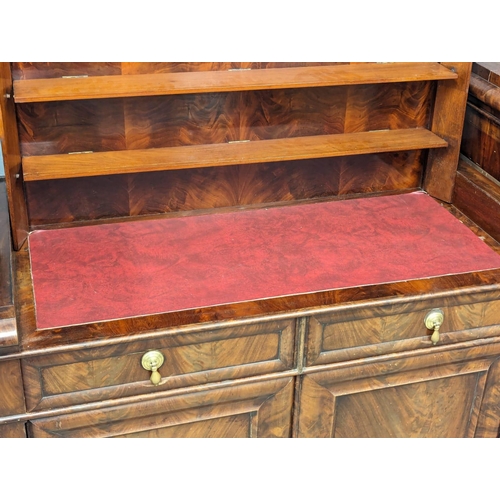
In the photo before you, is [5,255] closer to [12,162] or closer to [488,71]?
[12,162]

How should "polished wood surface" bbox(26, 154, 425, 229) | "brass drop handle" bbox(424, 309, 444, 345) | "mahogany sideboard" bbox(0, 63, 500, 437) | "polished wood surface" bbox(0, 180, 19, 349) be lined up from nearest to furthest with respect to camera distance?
"polished wood surface" bbox(0, 180, 19, 349), "mahogany sideboard" bbox(0, 63, 500, 437), "brass drop handle" bbox(424, 309, 444, 345), "polished wood surface" bbox(26, 154, 425, 229)

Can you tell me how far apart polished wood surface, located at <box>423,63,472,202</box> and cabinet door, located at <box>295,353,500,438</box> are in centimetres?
44

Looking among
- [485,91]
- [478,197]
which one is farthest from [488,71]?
[478,197]

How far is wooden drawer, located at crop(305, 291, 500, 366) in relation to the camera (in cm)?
156

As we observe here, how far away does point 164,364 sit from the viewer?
1.50m

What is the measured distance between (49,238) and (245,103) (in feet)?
1.68

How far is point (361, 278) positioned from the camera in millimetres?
1604

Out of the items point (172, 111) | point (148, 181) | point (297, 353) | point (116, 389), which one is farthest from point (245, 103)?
point (116, 389)

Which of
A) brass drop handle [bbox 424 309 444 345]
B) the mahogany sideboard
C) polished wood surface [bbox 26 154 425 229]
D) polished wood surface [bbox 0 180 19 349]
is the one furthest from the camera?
polished wood surface [bbox 26 154 425 229]

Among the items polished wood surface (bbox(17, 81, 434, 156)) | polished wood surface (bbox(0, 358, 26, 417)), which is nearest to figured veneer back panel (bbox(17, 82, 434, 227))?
polished wood surface (bbox(17, 81, 434, 156))

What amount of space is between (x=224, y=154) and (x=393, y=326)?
51 cm

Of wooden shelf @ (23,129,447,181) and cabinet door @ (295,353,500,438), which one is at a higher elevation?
wooden shelf @ (23,129,447,181)

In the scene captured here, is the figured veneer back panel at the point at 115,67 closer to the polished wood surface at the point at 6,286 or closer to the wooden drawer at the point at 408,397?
the polished wood surface at the point at 6,286

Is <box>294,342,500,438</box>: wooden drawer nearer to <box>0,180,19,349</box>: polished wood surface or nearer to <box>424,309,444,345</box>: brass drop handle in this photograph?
<box>424,309,444,345</box>: brass drop handle
